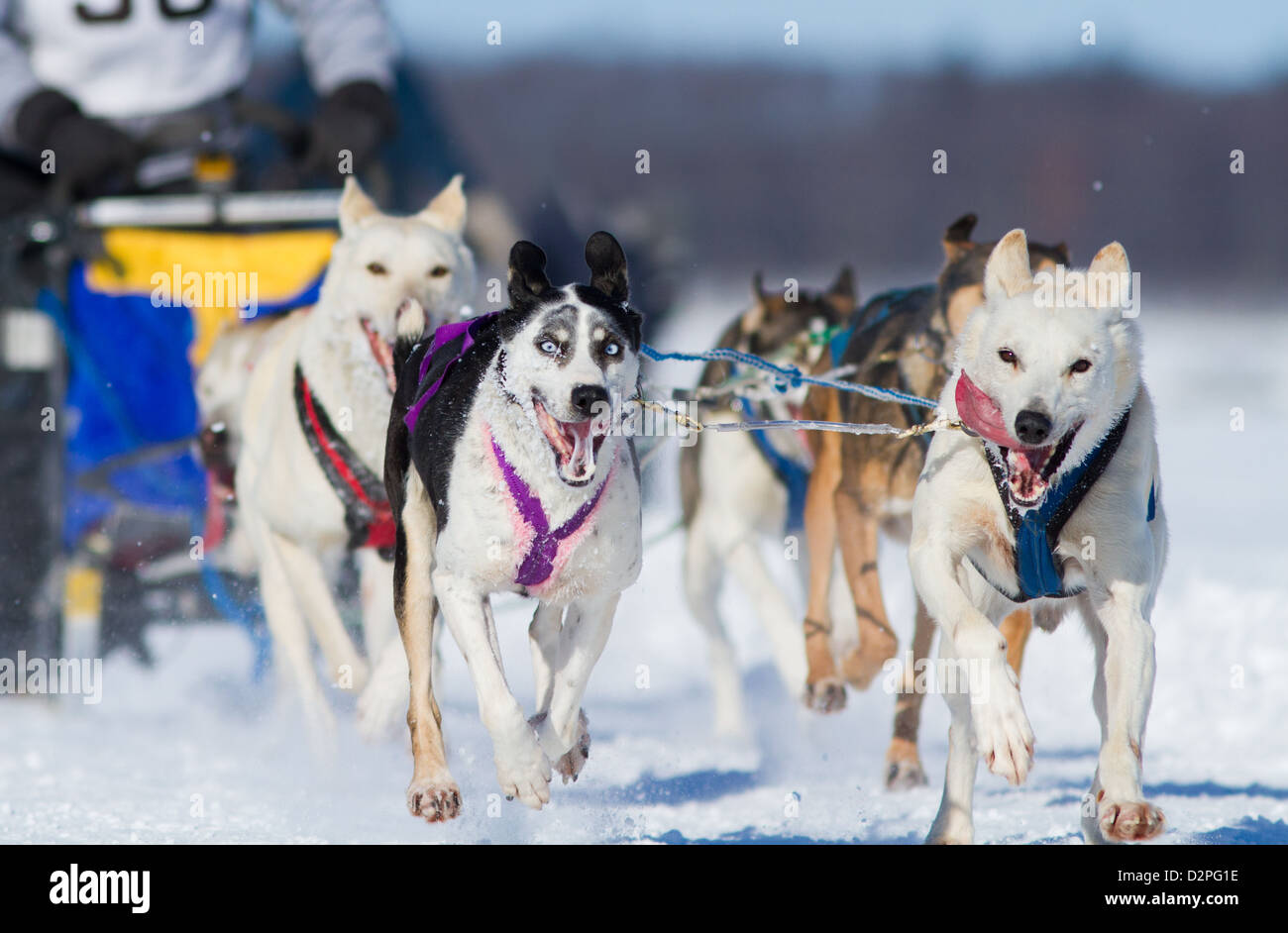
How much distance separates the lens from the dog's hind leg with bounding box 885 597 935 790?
366cm

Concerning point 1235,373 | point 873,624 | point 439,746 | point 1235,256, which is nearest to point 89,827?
point 439,746

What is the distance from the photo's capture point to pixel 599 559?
109 inches

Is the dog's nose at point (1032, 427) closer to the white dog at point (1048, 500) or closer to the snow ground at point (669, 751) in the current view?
the white dog at point (1048, 500)

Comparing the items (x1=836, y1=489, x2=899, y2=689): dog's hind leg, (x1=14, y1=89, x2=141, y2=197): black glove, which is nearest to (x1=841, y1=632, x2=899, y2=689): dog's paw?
(x1=836, y1=489, x2=899, y2=689): dog's hind leg

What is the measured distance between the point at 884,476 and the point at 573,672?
1061mm

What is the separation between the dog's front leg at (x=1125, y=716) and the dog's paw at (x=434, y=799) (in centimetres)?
94

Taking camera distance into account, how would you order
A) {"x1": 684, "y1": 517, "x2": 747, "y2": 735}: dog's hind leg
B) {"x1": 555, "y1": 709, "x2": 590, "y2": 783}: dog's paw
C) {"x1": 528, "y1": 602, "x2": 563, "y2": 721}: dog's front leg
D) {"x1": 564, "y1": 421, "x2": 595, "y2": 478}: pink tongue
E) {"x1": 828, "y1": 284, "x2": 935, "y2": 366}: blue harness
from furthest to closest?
{"x1": 684, "y1": 517, "x2": 747, "y2": 735}: dog's hind leg < {"x1": 828, "y1": 284, "x2": 935, "y2": 366}: blue harness < {"x1": 528, "y1": 602, "x2": 563, "y2": 721}: dog's front leg < {"x1": 555, "y1": 709, "x2": 590, "y2": 783}: dog's paw < {"x1": 564, "y1": 421, "x2": 595, "y2": 478}: pink tongue

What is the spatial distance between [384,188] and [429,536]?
2.03 meters

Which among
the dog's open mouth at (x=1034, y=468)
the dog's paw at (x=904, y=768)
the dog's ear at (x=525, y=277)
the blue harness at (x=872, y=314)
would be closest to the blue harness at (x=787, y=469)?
the blue harness at (x=872, y=314)

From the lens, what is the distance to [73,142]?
465cm

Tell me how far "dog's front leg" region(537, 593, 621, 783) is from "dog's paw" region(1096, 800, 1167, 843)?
816mm

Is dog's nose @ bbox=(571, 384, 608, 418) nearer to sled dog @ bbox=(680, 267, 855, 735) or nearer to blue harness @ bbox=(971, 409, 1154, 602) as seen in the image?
blue harness @ bbox=(971, 409, 1154, 602)

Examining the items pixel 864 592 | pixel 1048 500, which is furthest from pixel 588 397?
pixel 864 592
